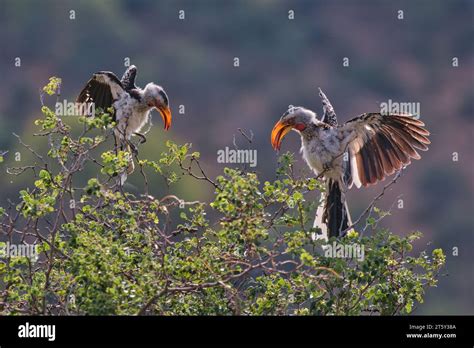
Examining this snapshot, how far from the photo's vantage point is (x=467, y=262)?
2920 centimetres

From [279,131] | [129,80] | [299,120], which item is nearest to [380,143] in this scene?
[299,120]

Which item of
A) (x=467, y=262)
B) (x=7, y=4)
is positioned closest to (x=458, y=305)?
(x=467, y=262)

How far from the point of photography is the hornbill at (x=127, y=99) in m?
9.41

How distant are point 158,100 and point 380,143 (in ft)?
5.54

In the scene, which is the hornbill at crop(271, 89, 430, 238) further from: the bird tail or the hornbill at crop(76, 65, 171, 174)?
the hornbill at crop(76, 65, 171, 174)

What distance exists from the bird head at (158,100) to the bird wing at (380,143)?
4.41 ft

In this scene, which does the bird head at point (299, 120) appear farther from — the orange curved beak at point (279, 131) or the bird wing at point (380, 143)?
the bird wing at point (380, 143)

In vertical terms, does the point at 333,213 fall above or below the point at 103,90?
below

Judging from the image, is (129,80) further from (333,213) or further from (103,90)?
(333,213)

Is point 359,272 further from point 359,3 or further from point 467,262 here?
point 359,3

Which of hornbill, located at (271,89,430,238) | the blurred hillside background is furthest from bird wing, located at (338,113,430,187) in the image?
the blurred hillside background

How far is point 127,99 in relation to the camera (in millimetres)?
9508

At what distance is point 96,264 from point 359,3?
38.5 meters
